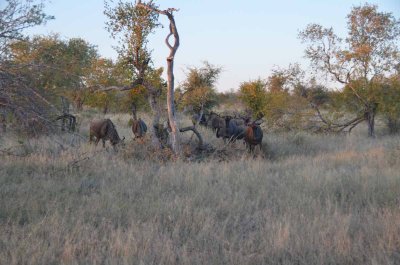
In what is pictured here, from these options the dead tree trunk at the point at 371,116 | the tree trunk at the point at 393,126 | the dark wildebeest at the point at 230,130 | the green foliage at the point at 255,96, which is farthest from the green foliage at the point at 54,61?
the tree trunk at the point at 393,126

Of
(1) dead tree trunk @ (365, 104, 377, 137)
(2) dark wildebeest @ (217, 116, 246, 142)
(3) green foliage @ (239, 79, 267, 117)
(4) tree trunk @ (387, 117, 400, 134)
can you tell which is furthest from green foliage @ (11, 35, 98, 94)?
(4) tree trunk @ (387, 117, 400, 134)

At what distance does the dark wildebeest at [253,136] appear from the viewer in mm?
12406

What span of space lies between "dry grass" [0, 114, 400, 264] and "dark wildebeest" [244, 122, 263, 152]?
9.03 feet

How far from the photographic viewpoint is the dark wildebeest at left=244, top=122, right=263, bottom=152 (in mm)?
12406

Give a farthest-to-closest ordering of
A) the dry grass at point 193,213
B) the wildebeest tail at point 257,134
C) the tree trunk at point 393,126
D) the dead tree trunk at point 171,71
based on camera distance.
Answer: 1. the tree trunk at point 393,126
2. the wildebeest tail at point 257,134
3. the dead tree trunk at point 171,71
4. the dry grass at point 193,213

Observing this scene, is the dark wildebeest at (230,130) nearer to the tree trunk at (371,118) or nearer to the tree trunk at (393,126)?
the tree trunk at (371,118)

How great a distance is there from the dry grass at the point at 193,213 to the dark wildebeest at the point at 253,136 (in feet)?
9.03

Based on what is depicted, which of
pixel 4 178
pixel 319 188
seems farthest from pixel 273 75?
pixel 4 178

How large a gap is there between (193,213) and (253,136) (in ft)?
23.1

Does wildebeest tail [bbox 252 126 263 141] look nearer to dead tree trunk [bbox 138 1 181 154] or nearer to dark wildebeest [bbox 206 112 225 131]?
dark wildebeest [bbox 206 112 225 131]

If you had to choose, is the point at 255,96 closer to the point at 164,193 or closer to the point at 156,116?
the point at 156,116

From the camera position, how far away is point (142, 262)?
3986 mm

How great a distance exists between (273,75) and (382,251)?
17.3 metres

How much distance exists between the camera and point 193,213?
5645mm
